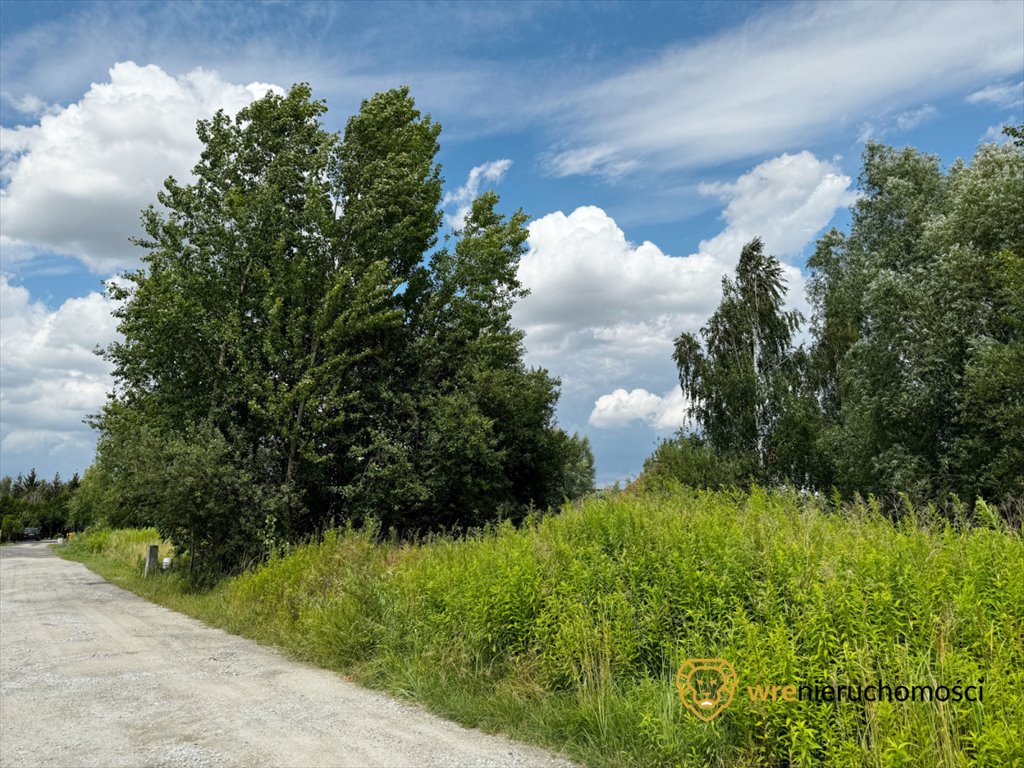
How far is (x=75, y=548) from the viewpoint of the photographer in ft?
157

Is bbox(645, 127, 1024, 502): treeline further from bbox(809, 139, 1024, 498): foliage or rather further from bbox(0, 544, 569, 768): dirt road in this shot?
bbox(0, 544, 569, 768): dirt road

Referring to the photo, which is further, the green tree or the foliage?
the green tree

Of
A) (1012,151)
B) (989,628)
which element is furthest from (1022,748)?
(1012,151)

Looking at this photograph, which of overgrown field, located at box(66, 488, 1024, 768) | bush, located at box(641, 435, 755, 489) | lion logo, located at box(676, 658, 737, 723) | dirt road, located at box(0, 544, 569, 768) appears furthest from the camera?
bush, located at box(641, 435, 755, 489)

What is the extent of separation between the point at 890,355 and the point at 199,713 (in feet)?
86.9

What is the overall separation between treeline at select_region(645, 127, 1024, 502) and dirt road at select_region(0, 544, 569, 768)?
13.2 meters

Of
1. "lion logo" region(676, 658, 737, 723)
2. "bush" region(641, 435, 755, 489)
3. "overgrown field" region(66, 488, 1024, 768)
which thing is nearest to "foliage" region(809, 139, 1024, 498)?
"bush" region(641, 435, 755, 489)

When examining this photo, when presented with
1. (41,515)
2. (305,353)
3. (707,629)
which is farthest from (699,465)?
(41,515)

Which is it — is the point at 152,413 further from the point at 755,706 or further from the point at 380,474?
the point at 755,706

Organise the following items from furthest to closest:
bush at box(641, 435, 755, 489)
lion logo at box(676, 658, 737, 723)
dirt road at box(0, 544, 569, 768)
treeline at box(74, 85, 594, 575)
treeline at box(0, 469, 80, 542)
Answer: treeline at box(0, 469, 80, 542) → bush at box(641, 435, 755, 489) → treeline at box(74, 85, 594, 575) → dirt road at box(0, 544, 569, 768) → lion logo at box(676, 658, 737, 723)

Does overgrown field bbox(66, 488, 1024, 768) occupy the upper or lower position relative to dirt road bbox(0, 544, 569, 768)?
upper

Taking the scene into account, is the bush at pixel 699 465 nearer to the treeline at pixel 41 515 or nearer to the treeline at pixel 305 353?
the treeline at pixel 305 353

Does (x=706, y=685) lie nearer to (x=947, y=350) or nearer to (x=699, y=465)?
(x=947, y=350)

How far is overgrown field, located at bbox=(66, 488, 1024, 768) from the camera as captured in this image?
4230 mm
